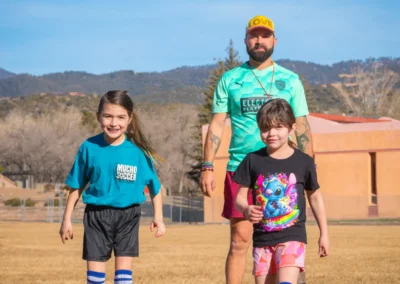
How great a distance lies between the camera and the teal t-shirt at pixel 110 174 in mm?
7312

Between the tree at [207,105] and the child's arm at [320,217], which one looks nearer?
the child's arm at [320,217]

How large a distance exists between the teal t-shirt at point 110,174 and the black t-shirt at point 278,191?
117 cm

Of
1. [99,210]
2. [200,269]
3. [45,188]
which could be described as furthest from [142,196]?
[45,188]

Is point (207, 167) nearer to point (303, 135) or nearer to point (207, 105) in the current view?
point (303, 135)

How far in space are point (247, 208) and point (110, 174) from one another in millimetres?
1508

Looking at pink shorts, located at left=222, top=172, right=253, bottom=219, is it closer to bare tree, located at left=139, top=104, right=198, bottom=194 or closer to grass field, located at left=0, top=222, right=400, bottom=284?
grass field, located at left=0, top=222, right=400, bottom=284

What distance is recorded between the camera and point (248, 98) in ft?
26.1

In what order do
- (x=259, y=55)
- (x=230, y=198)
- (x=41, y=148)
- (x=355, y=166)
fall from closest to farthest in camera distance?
(x=230, y=198) < (x=259, y=55) < (x=355, y=166) < (x=41, y=148)

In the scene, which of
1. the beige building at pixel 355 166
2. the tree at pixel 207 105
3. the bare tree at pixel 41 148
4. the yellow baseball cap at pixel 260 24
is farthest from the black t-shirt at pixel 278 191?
the bare tree at pixel 41 148

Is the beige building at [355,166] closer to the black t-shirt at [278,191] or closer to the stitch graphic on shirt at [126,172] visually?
the stitch graphic on shirt at [126,172]

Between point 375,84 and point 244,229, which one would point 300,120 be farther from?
point 375,84

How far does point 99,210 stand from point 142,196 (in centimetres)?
36

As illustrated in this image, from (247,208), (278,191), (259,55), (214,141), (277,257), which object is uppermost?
(259,55)

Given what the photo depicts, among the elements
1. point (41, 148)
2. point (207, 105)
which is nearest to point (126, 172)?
point (207, 105)
